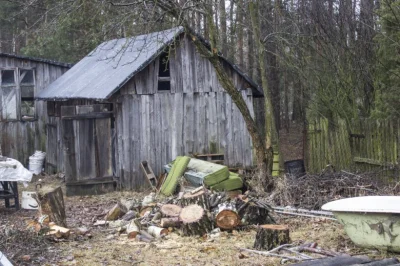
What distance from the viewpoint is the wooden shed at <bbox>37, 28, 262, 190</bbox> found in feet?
47.9

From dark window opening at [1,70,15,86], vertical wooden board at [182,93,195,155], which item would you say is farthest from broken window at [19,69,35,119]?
vertical wooden board at [182,93,195,155]

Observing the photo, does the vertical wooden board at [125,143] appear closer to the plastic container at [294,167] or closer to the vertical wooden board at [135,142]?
the vertical wooden board at [135,142]

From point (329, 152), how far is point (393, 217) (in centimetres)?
683

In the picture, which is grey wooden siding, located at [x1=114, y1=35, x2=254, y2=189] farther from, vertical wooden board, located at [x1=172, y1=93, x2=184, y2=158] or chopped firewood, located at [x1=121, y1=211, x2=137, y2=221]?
chopped firewood, located at [x1=121, y1=211, x2=137, y2=221]

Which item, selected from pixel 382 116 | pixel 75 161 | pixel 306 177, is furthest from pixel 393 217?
pixel 75 161

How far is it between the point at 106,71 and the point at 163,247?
8.36 meters

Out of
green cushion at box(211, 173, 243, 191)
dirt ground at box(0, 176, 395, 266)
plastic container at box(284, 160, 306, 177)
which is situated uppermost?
plastic container at box(284, 160, 306, 177)

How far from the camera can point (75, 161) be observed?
48.2 feet

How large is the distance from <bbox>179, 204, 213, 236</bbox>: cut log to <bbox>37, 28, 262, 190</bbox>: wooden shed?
5.18m

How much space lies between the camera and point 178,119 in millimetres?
15250

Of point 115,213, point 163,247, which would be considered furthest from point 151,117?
point 163,247

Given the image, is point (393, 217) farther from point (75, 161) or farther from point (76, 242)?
point (75, 161)

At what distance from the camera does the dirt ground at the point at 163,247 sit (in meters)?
7.83

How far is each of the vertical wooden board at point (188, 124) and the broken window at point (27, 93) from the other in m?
6.21
